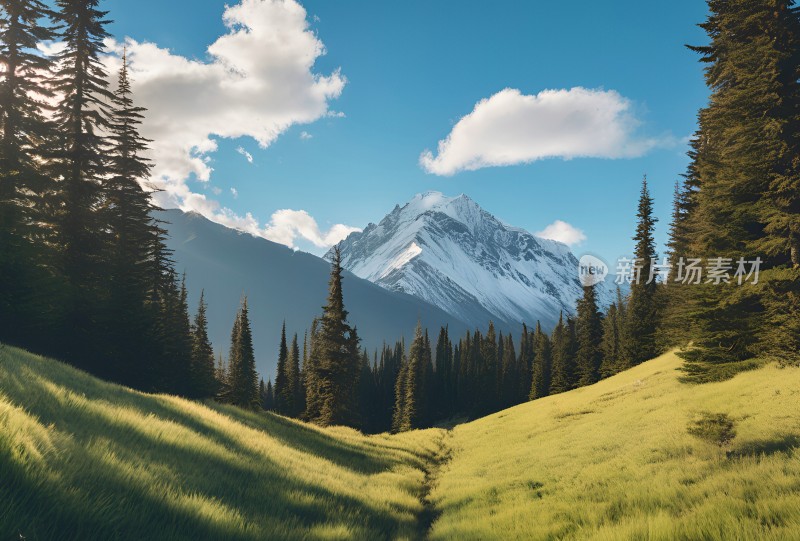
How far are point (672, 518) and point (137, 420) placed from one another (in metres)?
9.07

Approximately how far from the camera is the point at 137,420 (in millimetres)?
8000

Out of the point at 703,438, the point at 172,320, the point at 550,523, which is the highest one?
the point at 172,320

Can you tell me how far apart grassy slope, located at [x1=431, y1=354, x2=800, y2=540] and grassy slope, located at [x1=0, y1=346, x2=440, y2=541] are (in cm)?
237

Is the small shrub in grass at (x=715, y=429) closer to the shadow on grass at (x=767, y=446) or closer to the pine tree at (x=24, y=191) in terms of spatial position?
the shadow on grass at (x=767, y=446)

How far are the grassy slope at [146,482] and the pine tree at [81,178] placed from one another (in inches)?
551

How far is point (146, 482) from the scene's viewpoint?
199 inches

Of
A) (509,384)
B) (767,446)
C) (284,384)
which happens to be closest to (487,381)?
(509,384)

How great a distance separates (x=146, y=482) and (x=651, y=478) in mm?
8948

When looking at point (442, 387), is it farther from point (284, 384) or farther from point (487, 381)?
point (284, 384)

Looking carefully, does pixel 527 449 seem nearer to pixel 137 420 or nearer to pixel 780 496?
pixel 780 496

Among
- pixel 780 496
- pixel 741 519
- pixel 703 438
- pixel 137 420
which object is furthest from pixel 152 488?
pixel 703 438

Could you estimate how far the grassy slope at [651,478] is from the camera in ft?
16.4

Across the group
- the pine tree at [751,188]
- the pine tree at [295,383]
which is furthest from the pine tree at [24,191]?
the pine tree at [295,383]

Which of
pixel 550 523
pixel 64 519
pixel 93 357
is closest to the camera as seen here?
pixel 64 519
